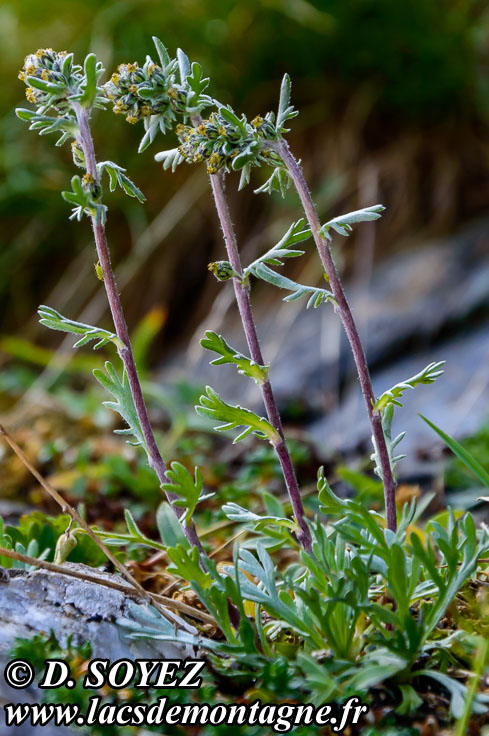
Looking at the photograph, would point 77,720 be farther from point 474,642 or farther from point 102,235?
→ point 102,235

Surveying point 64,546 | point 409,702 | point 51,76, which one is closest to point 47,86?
point 51,76

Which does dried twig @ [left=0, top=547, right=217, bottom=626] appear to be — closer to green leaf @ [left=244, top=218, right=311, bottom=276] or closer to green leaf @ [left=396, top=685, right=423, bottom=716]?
green leaf @ [left=396, top=685, right=423, bottom=716]

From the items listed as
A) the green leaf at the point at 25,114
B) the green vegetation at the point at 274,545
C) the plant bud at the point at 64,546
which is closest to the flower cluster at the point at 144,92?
the green vegetation at the point at 274,545

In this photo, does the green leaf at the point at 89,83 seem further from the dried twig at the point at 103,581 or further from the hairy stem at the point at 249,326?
the dried twig at the point at 103,581

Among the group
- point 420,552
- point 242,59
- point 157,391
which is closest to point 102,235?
point 420,552

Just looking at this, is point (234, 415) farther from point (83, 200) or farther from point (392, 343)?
point (392, 343)
